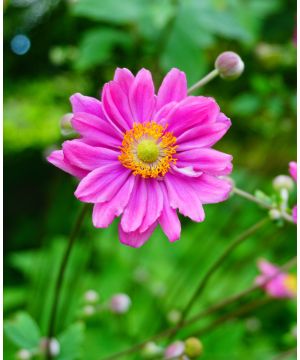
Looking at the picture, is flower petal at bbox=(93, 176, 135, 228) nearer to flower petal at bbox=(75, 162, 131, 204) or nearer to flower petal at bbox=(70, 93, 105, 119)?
flower petal at bbox=(75, 162, 131, 204)

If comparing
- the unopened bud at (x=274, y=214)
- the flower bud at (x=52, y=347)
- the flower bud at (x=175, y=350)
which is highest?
the unopened bud at (x=274, y=214)

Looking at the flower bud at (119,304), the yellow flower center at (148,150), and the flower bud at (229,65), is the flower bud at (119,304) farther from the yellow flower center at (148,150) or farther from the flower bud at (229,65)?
the flower bud at (229,65)

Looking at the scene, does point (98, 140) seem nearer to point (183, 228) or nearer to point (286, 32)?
point (183, 228)

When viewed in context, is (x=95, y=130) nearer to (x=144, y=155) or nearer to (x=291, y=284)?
(x=144, y=155)

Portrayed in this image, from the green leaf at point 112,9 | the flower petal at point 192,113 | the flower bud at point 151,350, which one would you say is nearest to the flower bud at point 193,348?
the flower bud at point 151,350

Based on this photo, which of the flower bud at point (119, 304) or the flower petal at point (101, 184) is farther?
the flower bud at point (119, 304)

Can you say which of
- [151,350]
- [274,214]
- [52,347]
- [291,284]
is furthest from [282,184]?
[291,284]

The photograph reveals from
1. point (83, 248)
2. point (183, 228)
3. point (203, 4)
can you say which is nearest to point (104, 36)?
point (203, 4)

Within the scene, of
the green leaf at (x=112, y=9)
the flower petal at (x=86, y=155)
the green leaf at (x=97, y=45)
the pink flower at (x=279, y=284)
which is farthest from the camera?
the green leaf at (x=97, y=45)
